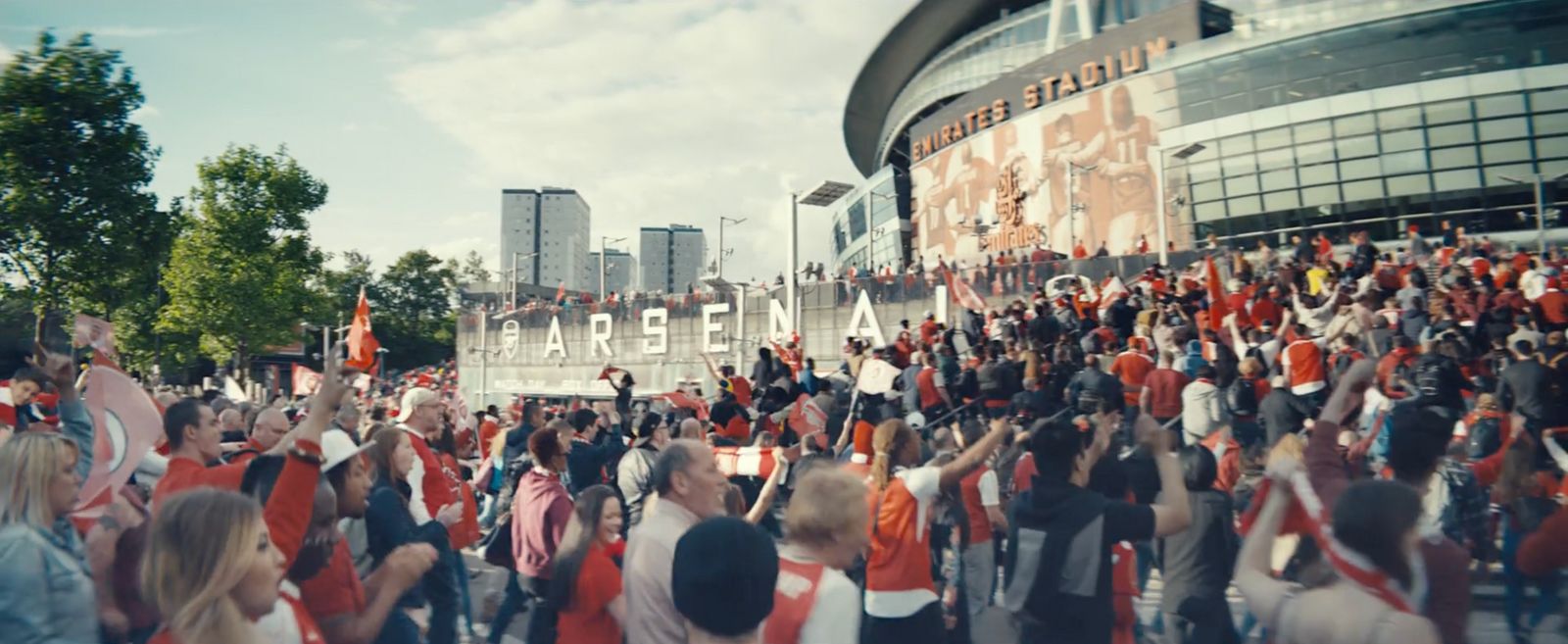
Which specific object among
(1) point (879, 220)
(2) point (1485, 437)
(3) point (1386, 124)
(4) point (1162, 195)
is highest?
(1) point (879, 220)

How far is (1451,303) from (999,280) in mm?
10436

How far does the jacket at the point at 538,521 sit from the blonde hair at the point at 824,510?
2522 millimetres

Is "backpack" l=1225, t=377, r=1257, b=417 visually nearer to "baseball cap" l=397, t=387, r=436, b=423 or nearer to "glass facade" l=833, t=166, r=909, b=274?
"baseball cap" l=397, t=387, r=436, b=423

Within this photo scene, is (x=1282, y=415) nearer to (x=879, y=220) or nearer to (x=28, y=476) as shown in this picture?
(x=28, y=476)

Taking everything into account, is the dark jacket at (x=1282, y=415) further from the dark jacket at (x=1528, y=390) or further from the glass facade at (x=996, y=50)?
the glass facade at (x=996, y=50)

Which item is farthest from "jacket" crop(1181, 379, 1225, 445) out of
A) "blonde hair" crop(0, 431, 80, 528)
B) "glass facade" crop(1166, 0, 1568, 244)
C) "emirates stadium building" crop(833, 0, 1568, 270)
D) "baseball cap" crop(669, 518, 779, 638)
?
"glass facade" crop(1166, 0, 1568, 244)

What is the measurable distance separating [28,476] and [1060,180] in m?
42.4

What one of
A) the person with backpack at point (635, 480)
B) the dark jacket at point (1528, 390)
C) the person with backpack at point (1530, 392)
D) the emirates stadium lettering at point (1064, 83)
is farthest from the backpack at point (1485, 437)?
the emirates stadium lettering at point (1064, 83)

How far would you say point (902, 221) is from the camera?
5850cm

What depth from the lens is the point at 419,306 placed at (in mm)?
92000

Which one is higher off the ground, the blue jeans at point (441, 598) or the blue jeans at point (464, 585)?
the blue jeans at point (441, 598)

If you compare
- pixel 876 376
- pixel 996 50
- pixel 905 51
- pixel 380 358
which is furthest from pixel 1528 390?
pixel 905 51

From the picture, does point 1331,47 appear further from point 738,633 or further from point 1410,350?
point 738,633

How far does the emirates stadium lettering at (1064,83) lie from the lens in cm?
4097
